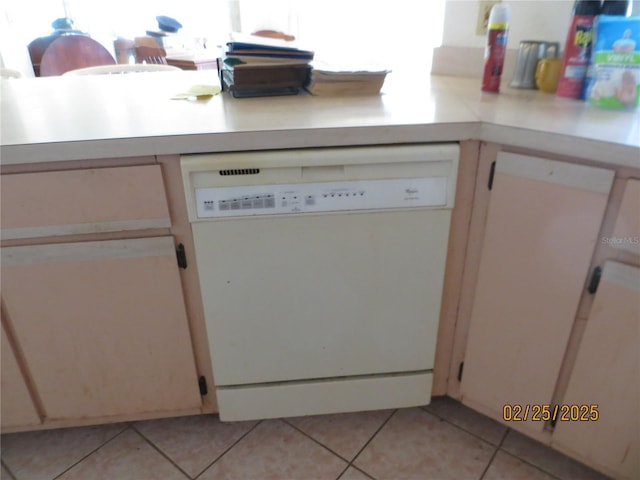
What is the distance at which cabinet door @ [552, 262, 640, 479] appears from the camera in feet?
2.85

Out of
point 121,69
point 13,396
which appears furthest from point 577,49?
point 121,69

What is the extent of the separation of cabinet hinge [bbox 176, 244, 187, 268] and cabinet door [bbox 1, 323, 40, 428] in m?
0.43

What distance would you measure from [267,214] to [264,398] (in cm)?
50

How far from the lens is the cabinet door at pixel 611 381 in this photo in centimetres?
87

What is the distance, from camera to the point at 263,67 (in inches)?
46.7

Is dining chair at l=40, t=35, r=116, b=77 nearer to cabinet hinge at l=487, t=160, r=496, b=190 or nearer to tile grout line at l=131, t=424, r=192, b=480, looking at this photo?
tile grout line at l=131, t=424, r=192, b=480

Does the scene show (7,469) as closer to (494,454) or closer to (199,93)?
(199,93)

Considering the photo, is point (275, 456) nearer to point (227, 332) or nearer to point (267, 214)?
point (227, 332)

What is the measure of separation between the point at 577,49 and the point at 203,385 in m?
1.26

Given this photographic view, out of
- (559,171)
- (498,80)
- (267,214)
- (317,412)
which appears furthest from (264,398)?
(498,80)

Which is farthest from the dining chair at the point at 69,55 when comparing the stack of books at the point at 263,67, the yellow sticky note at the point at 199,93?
the stack of books at the point at 263,67

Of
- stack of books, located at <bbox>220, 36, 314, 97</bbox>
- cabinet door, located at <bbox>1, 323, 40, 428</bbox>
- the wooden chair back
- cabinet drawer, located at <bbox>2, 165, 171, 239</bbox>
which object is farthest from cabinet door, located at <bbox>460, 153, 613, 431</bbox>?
the wooden chair back

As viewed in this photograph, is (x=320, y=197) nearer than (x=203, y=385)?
Yes

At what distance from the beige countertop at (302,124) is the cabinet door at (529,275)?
0.06 meters
